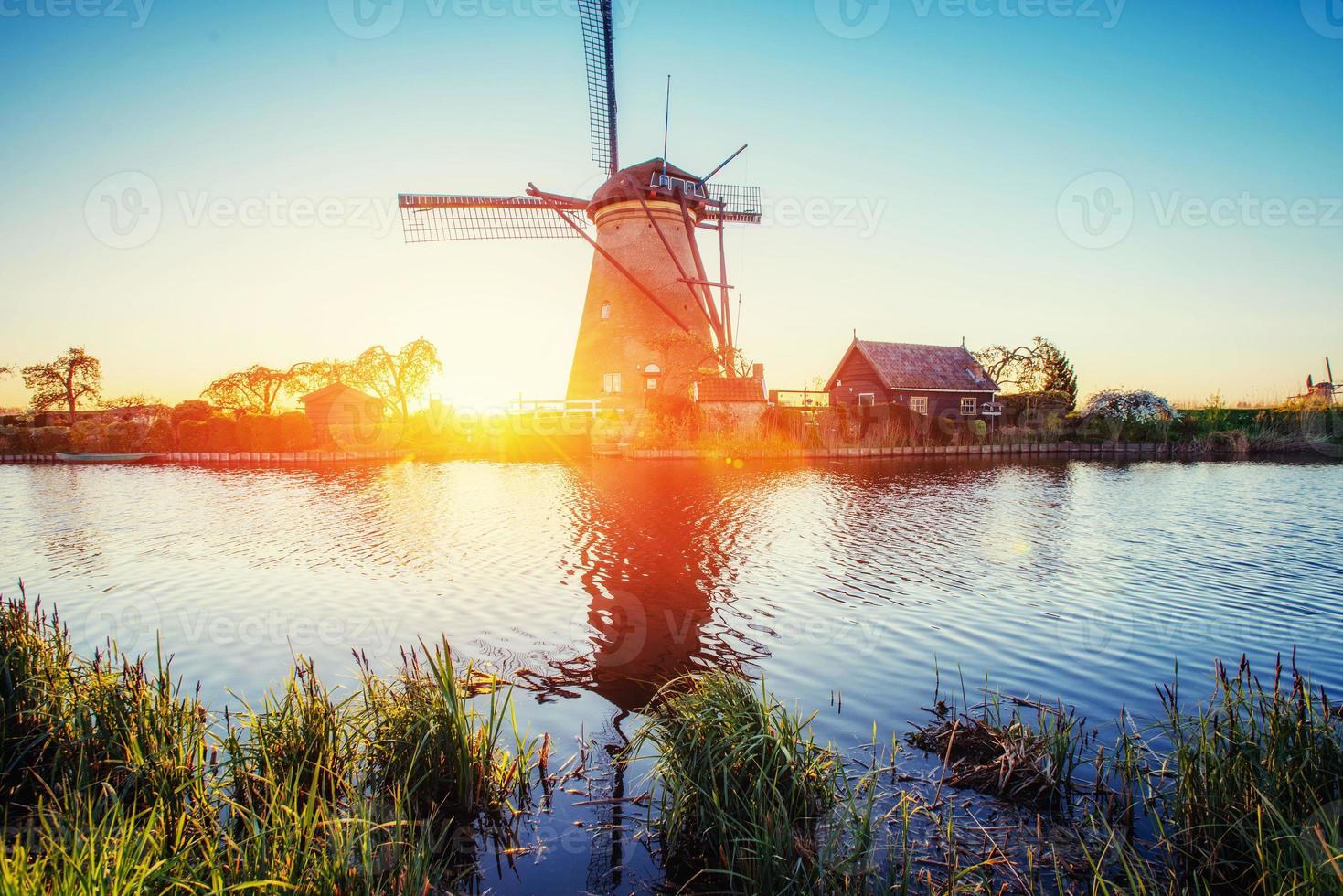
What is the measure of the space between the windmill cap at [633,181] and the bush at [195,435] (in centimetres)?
2380

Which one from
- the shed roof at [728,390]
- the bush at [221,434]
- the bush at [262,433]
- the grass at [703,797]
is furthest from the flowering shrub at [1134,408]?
the bush at [221,434]

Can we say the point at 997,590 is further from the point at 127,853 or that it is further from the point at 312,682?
the point at 127,853

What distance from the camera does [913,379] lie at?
35344 millimetres

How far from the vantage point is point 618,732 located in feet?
15.7

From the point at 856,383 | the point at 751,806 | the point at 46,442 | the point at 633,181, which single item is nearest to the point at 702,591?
the point at 751,806

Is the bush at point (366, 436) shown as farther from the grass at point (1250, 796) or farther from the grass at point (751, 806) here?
the grass at point (1250, 796)

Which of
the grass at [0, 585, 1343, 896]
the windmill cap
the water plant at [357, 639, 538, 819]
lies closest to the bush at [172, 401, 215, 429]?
the windmill cap

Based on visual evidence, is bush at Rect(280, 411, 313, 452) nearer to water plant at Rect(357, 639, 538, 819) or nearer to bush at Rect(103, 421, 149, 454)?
bush at Rect(103, 421, 149, 454)

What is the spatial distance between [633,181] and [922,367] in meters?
18.8

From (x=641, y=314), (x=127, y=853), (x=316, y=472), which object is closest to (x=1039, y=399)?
(x=641, y=314)

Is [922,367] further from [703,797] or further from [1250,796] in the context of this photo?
[703,797]

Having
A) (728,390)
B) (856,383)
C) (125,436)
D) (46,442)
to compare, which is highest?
(856,383)

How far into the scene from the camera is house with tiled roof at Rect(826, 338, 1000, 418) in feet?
114

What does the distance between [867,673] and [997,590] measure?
3288 millimetres
